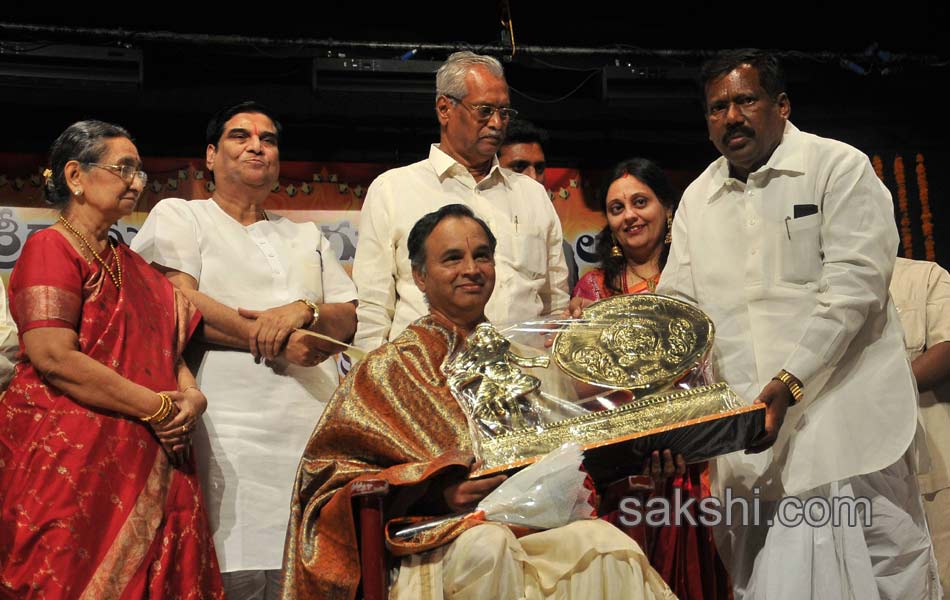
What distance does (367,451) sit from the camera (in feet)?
10.6

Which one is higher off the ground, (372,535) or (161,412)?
(161,412)

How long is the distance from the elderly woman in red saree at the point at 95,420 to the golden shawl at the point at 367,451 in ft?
1.62

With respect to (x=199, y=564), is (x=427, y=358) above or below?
above

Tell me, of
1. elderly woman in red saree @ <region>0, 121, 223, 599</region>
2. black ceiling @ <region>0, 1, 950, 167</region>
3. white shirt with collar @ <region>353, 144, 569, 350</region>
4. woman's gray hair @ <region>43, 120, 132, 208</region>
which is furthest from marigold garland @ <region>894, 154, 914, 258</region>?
woman's gray hair @ <region>43, 120, 132, 208</region>

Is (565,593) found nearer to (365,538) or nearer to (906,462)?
(365,538)

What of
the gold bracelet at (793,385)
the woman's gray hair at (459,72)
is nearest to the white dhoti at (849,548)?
the gold bracelet at (793,385)

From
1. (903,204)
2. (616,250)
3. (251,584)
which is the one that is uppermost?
(903,204)

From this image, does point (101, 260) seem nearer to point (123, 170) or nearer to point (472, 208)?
point (123, 170)

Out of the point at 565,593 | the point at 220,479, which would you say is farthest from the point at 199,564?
the point at 565,593

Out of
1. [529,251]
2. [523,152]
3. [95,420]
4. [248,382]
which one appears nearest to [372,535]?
[95,420]

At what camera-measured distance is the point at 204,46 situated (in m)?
6.06

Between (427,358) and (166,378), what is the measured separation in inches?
33.6

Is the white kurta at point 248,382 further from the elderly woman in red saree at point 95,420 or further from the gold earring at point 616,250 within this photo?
the gold earring at point 616,250

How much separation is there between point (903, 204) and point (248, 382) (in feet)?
14.6
